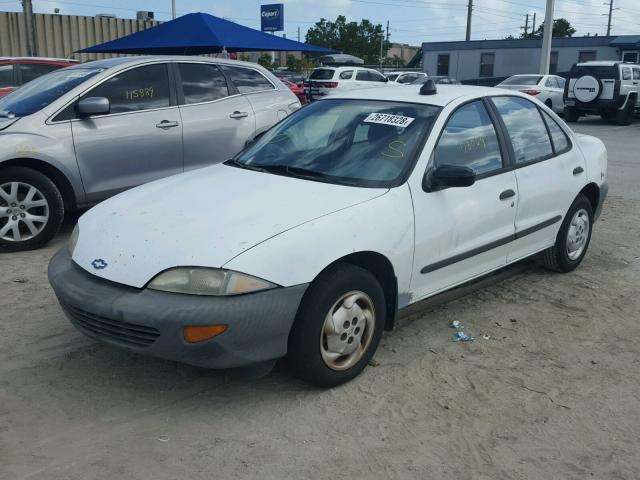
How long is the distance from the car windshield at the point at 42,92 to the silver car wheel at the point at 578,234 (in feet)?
14.2

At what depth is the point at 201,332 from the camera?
116 inches

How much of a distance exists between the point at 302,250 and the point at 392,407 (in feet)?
2.98

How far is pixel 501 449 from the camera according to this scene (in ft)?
9.73

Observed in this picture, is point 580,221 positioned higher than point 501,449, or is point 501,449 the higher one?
point 580,221

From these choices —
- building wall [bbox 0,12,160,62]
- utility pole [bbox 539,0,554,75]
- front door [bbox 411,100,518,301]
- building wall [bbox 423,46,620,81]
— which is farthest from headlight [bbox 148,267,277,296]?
building wall [bbox 423,46,620,81]

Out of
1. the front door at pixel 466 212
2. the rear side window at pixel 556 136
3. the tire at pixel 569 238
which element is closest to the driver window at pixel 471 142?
the front door at pixel 466 212

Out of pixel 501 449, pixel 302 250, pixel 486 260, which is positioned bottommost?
pixel 501 449

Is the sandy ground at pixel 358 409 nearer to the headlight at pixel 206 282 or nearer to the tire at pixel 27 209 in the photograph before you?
the headlight at pixel 206 282

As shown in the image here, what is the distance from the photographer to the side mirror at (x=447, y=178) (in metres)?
3.71

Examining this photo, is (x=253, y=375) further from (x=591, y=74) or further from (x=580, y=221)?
(x=591, y=74)

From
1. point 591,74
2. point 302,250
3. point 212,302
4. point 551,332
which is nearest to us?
point 212,302

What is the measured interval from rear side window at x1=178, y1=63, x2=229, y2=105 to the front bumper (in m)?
3.86

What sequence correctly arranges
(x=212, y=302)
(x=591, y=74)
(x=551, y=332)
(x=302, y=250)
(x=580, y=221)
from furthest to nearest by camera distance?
(x=591, y=74) → (x=580, y=221) → (x=551, y=332) → (x=302, y=250) → (x=212, y=302)

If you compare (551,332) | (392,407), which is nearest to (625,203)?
(551,332)
